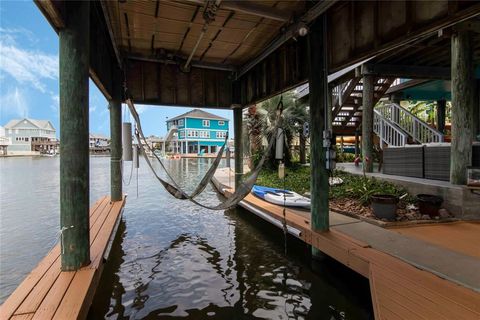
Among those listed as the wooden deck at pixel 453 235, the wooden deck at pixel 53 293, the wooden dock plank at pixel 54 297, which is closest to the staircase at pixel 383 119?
the wooden deck at pixel 453 235

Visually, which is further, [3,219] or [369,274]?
[3,219]

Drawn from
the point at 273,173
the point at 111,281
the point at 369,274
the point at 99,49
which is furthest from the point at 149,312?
the point at 273,173

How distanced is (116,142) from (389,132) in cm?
940

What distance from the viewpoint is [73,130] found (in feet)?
10.0

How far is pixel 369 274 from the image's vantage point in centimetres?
335

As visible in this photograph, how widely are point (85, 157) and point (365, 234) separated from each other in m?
4.32

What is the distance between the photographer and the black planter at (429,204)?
562 centimetres

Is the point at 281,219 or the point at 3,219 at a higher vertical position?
the point at 281,219

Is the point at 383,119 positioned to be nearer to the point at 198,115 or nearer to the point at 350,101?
the point at 350,101

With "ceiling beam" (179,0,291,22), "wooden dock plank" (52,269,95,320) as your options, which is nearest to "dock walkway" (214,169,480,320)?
"wooden dock plank" (52,269,95,320)

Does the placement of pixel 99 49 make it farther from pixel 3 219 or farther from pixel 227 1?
pixel 3 219

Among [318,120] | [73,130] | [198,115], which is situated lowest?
[73,130]

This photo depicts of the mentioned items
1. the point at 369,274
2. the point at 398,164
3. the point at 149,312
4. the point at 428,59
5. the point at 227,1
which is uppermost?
the point at 428,59

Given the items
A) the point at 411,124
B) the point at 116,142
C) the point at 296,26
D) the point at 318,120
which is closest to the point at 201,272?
the point at 318,120
